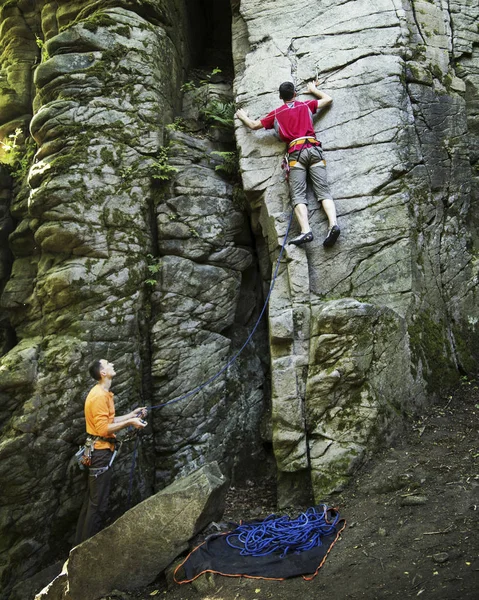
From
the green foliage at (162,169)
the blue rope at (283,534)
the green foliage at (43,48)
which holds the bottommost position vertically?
the blue rope at (283,534)

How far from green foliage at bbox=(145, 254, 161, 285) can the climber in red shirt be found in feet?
7.99

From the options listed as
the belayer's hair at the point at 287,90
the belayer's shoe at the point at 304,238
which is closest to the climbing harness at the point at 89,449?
the belayer's shoe at the point at 304,238

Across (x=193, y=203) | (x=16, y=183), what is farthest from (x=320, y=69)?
(x=16, y=183)

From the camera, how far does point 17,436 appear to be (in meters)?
6.78

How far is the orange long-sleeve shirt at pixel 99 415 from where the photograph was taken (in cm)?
598

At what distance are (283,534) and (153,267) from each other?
466 cm

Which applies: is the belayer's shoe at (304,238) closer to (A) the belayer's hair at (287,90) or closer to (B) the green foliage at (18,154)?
(A) the belayer's hair at (287,90)

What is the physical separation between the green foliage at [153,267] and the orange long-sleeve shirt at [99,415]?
7.70 feet

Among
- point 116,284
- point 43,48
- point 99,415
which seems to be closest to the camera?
point 99,415

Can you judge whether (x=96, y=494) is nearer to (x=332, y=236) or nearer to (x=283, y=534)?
(x=283, y=534)

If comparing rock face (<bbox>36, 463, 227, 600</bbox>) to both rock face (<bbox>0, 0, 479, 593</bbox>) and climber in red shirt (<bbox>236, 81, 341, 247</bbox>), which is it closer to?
rock face (<bbox>0, 0, 479, 593</bbox>)

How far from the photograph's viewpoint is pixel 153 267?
26.2 feet

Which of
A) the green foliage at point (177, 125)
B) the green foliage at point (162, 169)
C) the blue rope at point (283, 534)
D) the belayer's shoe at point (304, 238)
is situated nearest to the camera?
the blue rope at point (283, 534)

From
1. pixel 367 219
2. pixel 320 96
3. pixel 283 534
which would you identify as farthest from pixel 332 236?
pixel 283 534
